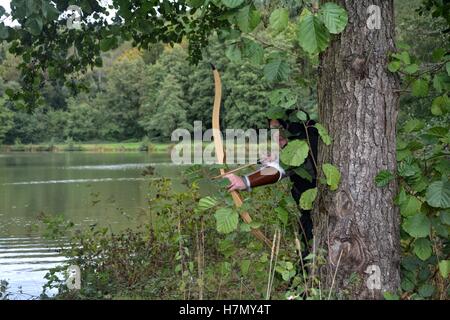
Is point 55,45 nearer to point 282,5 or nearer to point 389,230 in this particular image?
point 282,5

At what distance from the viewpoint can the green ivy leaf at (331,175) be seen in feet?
12.1

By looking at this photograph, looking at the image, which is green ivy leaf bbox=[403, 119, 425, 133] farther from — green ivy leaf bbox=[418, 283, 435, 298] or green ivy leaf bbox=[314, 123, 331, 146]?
green ivy leaf bbox=[418, 283, 435, 298]

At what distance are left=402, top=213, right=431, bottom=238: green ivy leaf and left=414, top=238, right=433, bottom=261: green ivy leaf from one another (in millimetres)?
131

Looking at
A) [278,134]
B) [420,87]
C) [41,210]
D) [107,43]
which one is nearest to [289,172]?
[278,134]

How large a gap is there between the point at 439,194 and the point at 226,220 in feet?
3.86

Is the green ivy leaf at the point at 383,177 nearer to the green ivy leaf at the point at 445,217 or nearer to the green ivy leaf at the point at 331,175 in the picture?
the green ivy leaf at the point at 331,175

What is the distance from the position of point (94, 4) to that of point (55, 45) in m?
0.91

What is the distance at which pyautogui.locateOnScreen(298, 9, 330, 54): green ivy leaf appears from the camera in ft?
10.7

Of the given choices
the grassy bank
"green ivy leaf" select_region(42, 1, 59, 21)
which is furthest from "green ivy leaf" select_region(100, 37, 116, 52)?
the grassy bank

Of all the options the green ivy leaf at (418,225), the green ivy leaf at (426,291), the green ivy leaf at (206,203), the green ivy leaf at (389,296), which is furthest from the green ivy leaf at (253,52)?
the green ivy leaf at (426,291)

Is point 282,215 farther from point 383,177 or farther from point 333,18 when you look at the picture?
point 333,18

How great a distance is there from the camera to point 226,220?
12.2 feet

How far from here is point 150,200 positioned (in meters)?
6.50
